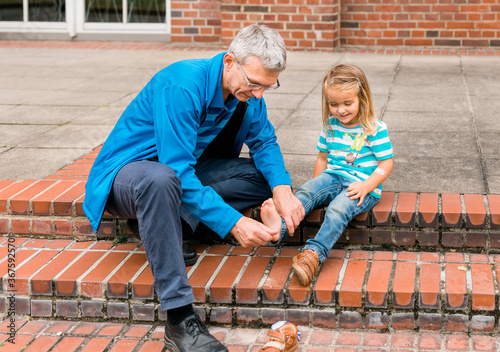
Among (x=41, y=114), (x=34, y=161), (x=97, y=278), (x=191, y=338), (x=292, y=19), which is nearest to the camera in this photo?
(x=191, y=338)

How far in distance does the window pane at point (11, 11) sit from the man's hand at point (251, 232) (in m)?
8.63

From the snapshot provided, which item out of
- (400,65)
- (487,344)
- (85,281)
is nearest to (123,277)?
(85,281)

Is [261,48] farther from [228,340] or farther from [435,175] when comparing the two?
[435,175]

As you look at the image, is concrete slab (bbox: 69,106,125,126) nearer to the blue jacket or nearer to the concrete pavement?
the concrete pavement

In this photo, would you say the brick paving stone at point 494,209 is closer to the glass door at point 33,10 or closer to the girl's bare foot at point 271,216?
the girl's bare foot at point 271,216

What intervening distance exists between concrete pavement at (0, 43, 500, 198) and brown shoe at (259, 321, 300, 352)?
3.38ft

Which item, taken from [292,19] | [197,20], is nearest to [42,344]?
[292,19]

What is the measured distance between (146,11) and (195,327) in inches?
313

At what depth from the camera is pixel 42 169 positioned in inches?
153

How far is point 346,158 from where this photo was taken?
3207 millimetres

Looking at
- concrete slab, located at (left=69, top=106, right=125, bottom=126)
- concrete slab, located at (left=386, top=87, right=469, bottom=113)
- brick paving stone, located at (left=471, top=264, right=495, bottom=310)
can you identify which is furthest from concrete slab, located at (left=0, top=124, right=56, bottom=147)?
brick paving stone, located at (left=471, top=264, right=495, bottom=310)

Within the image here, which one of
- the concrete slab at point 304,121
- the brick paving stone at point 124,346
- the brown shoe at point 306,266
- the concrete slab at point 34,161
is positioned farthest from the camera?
the concrete slab at point 304,121

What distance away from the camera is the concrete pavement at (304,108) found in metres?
3.82

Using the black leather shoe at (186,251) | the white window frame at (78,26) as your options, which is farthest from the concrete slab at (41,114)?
the white window frame at (78,26)
